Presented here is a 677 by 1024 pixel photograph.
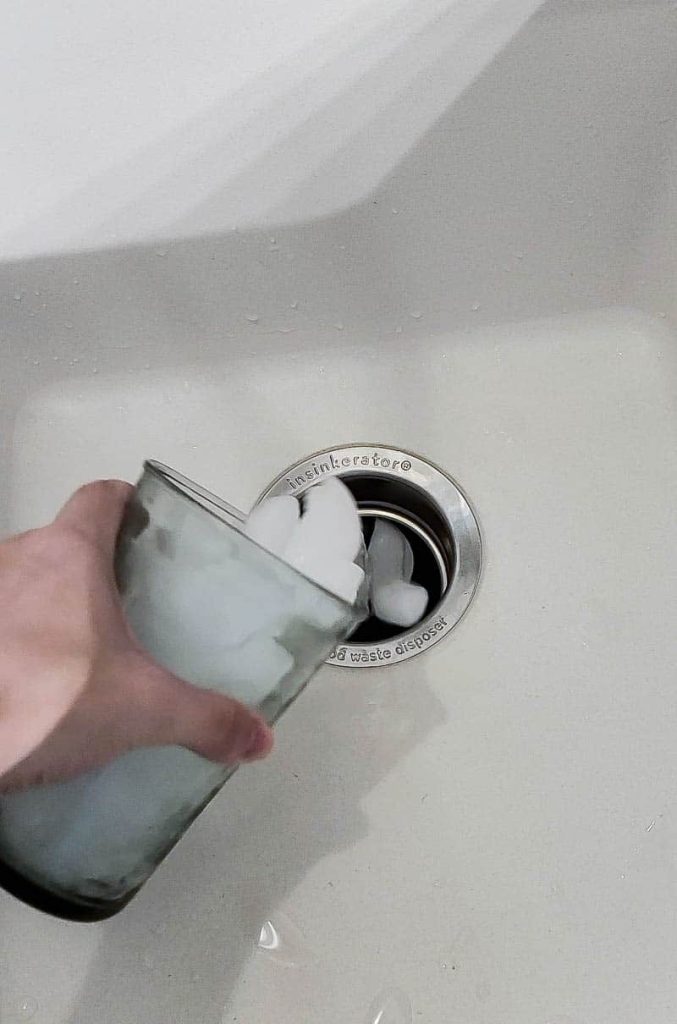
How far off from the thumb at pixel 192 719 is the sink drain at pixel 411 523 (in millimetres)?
187

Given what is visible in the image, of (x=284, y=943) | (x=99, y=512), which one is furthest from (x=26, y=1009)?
(x=99, y=512)

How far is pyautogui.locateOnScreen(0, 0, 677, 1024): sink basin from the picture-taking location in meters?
0.41

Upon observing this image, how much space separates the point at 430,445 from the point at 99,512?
226 mm

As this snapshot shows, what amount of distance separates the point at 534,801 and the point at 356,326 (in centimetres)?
28

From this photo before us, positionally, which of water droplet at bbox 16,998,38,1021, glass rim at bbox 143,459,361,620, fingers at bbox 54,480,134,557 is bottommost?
water droplet at bbox 16,998,38,1021

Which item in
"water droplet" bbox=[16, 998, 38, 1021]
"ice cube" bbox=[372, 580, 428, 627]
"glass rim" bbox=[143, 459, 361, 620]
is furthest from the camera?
"ice cube" bbox=[372, 580, 428, 627]

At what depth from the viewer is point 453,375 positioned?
20.6 inches

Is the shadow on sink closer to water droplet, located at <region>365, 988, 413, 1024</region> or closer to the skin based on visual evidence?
water droplet, located at <region>365, 988, 413, 1024</region>

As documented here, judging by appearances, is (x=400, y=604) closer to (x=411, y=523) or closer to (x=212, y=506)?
(x=411, y=523)

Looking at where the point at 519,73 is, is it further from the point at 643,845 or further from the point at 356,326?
the point at 643,845

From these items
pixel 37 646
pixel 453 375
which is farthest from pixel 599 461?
pixel 37 646

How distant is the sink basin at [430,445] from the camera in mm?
407

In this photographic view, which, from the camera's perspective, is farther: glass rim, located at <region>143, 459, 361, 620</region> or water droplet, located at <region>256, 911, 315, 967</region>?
water droplet, located at <region>256, 911, 315, 967</region>

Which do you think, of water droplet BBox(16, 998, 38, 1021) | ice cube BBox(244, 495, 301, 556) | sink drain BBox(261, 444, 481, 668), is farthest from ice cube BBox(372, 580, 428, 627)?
water droplet BBox(16, 998, 38, 1021)
